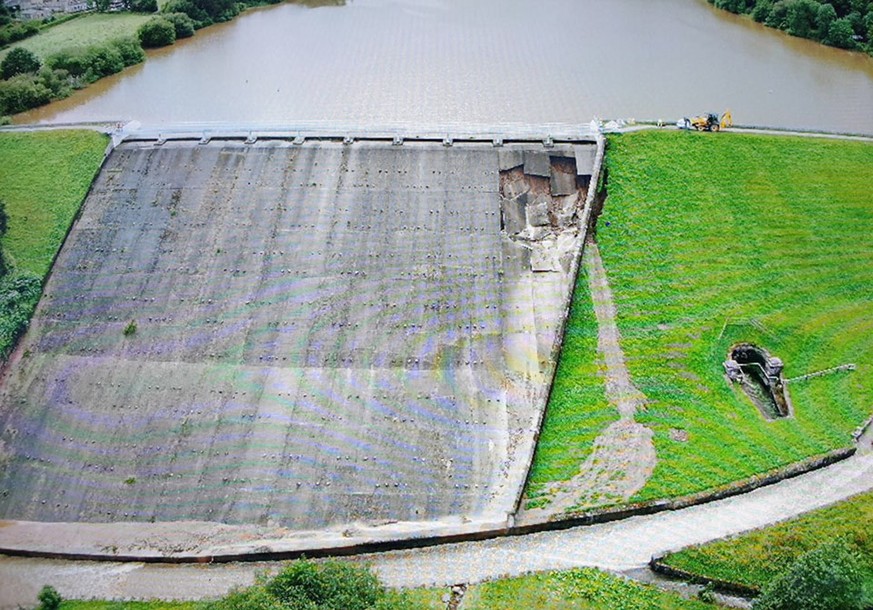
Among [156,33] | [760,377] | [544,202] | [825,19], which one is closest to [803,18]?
[825,19]

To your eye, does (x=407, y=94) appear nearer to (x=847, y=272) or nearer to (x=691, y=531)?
(x=847, y=272)

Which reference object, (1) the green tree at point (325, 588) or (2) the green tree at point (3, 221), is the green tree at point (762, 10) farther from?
(1) the green tree at point (325, 588)

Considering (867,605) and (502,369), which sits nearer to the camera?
(867,605)

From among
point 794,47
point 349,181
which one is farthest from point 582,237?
point 794,47

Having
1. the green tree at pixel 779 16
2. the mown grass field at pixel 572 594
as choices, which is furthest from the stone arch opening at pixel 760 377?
the green tree at pixel 779 16

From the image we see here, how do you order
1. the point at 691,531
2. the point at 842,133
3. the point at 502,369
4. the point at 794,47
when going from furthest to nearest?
the point at 794,47, the point at 842,133, the point at 502,369, the point at 691,531

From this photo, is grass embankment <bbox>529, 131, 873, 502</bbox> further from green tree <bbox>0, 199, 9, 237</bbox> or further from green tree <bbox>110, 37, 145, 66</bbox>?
green tree <bbox>110, 37, 145, 66</bbox>

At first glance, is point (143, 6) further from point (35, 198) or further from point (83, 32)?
point (35, 198)
